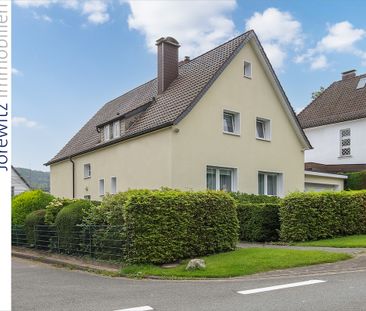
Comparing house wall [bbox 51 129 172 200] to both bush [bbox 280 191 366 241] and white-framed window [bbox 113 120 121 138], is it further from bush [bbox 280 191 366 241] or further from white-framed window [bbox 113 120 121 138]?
bush [bbox 280 191 366 241]

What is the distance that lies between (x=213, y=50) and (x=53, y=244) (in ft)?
43.4

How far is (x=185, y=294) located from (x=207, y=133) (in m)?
12.3

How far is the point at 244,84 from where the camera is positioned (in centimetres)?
2136

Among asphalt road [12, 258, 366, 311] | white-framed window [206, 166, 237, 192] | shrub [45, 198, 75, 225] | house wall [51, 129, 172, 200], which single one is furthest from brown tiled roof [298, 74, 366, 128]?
asphalt road [12, 258, 366, 311]

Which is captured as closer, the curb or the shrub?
the curb

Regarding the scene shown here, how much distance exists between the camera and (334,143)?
31656mm

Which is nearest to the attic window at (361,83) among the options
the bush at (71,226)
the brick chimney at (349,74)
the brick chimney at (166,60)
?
the brick chimney at (349,74)

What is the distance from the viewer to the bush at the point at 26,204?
1803cm

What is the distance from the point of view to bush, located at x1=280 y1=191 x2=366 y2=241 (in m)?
14.9

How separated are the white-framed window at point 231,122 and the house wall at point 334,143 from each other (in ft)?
41.8

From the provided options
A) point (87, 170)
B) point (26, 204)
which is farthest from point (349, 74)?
point (26, 204)

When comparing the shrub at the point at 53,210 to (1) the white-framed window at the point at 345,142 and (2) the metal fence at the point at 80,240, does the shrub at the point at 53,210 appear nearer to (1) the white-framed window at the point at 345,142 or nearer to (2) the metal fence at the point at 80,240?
(2) the metal fence at the point at 80,240

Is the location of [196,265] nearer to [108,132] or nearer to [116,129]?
[116,129]

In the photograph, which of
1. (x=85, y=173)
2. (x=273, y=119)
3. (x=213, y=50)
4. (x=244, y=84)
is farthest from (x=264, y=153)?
(x=85, y=173)
